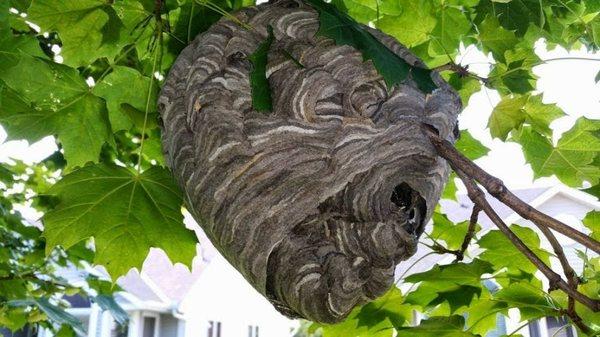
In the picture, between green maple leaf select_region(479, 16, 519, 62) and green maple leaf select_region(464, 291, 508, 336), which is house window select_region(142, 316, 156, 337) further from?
green maple leaf select_region(479, 16, 519, 62)

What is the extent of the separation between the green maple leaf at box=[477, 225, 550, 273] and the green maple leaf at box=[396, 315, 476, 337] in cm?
29

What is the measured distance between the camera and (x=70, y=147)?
173 centimetres

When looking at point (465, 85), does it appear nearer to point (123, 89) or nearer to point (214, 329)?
point (123, 89)

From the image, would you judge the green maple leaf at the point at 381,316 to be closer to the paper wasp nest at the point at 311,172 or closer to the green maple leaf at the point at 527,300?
the green maple leaf at the point at 527,300

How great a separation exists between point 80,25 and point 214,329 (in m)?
14.4

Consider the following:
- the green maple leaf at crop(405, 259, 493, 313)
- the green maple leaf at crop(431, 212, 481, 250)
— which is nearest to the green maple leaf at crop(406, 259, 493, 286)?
the green maple leaf at crop(405, 259, 493, 313)

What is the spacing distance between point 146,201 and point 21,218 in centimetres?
231

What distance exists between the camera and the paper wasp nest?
1211 millimetres

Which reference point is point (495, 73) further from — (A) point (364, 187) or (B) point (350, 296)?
(B) point (350, 296)

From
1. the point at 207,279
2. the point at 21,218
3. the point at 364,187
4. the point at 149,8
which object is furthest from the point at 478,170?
the point at 207,279

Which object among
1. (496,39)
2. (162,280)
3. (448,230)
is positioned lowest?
A: (448,230)

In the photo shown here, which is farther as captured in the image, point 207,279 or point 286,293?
point 207,279

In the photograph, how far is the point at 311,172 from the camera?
125cm

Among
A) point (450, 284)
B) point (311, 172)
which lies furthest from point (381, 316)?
point (311, 172)
